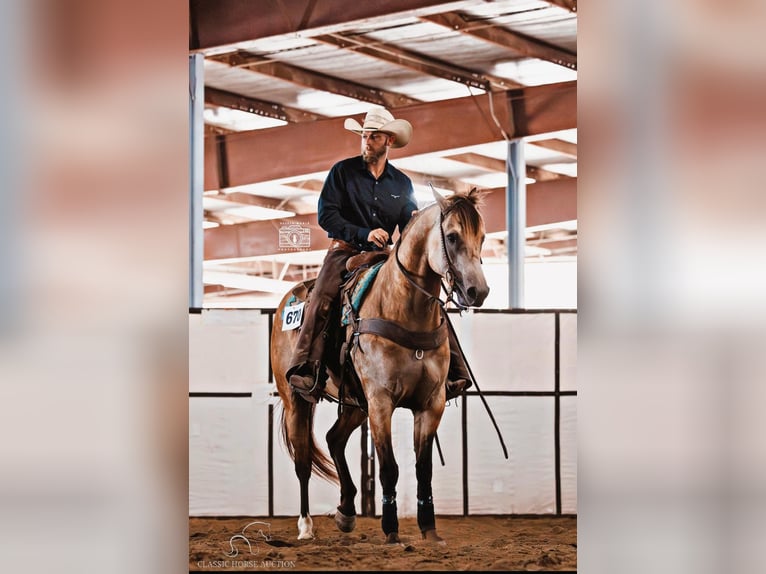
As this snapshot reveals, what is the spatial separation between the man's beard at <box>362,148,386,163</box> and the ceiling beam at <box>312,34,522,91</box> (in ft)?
1.29

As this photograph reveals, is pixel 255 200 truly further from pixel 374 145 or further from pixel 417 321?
pixel 417 321

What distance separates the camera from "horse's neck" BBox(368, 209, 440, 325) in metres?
5.18

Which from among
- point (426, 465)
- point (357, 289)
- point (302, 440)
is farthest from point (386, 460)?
point (357, 289)

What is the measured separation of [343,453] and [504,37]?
184 centimetres

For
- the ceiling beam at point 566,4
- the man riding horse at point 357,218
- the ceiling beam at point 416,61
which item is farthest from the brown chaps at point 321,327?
the ceiling beam at point 566,4

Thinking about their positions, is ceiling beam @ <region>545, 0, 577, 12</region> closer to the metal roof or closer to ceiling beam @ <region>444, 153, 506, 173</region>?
the metal roof

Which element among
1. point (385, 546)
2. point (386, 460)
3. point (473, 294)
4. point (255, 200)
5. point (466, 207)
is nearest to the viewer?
point (473, 294)

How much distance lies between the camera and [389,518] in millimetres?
5348

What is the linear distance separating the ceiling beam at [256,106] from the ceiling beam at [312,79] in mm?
118
